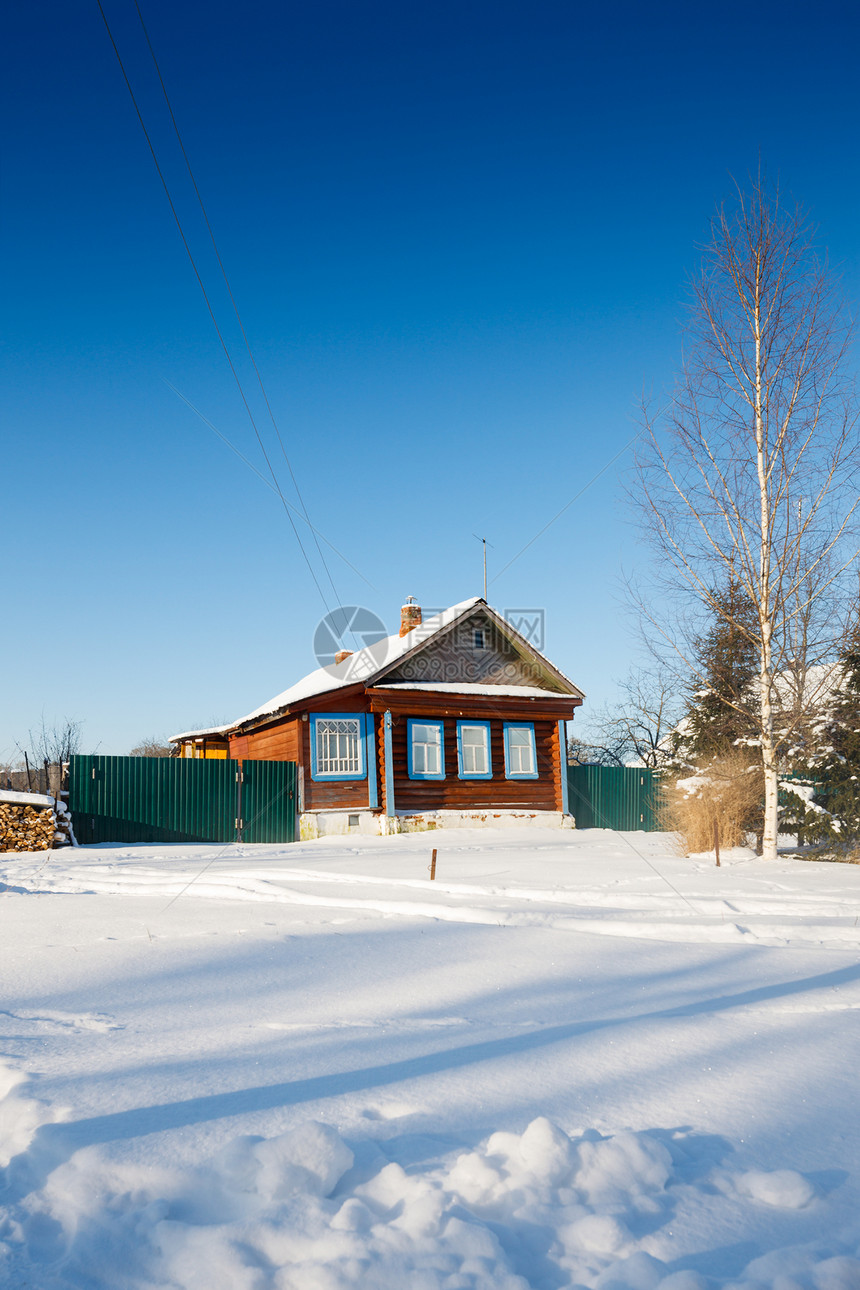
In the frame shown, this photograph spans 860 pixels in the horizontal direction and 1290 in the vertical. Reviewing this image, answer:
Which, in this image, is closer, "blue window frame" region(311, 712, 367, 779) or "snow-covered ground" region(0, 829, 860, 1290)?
"snow-covered ground" region(0, 829, 860, 1290)

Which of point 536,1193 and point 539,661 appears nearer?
point 536,1193

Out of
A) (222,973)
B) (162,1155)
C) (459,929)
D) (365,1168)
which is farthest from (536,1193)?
(459,929)

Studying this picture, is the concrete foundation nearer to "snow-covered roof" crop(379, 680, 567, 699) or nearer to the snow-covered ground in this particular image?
"snow-covered roof" crop(379, 680, 567, 699)

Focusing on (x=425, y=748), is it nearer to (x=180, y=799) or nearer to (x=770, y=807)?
(x=180, y=799)

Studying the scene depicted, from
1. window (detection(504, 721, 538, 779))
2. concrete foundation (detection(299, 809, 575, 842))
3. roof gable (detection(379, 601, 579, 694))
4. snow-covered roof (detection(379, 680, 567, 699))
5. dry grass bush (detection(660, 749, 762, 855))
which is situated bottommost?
concrete foundation (detection(299, 809, 575, 842))

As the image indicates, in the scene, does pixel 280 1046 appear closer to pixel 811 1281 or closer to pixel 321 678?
pixel 811 1281

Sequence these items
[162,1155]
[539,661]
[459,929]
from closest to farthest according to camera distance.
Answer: [162,1155] → [459,929] → [539,661]

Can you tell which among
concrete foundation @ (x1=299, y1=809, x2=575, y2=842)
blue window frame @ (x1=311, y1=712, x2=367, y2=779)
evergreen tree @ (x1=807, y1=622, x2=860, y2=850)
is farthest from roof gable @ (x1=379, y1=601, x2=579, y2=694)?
evergreen tree @ (x1=807, y1=622, x2=860, y2=850)

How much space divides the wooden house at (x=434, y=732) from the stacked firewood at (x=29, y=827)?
5344 millimetres

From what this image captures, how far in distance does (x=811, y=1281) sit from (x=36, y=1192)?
1825 mm

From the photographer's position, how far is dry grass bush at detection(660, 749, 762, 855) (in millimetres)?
13344

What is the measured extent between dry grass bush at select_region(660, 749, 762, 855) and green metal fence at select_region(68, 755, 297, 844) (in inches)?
351

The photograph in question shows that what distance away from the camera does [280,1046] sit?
2.99 metres

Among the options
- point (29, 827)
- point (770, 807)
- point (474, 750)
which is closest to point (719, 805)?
point (770, 807)
